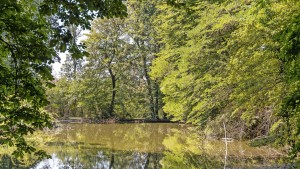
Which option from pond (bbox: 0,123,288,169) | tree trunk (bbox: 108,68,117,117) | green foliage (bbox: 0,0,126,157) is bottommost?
A: pond (bbox: 0,123,288,169)

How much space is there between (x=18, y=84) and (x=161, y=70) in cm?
1223

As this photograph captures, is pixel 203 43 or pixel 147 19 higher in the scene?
pixel 147 19

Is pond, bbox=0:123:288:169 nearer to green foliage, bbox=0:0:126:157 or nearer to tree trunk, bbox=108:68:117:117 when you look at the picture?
green foliage, bbox=0:0:126:157

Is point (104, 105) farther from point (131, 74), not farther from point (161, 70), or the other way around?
point (161, 70)

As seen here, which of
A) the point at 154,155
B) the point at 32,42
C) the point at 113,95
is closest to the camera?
the point at 32,42

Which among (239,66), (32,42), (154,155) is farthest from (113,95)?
(32,42)

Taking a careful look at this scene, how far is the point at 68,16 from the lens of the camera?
2.75m

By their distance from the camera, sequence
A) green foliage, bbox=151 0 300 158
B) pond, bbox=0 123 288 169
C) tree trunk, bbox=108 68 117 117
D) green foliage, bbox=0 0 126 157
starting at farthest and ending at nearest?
1. tree trunk, bbox=108 68 117 117
2. pond, bbox=0 123 288 169
3. green foliage, bbox=151 0 300 158
4. green foliage, bbox=0 0 126 157

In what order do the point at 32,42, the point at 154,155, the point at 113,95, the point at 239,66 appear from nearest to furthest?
the point at 32,42 < the point at 239,66 < the point at 154,155 < the point at 113,95

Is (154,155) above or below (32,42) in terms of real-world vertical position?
below

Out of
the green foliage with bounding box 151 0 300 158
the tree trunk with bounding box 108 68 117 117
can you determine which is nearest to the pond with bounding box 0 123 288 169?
the green foliage with bounding box 151 0 300 158

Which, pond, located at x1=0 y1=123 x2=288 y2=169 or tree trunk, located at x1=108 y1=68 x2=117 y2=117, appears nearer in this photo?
pond, located at x1=0 y1=123 x2=288 y2=169

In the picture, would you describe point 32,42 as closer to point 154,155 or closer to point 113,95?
point 154,155

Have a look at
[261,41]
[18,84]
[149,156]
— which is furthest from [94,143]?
[18,84]
